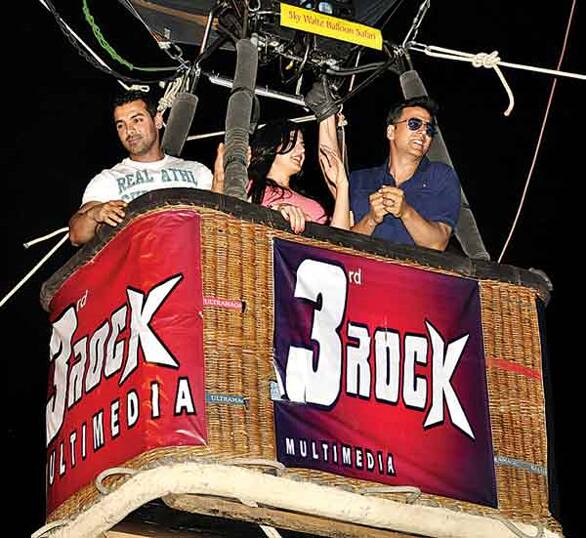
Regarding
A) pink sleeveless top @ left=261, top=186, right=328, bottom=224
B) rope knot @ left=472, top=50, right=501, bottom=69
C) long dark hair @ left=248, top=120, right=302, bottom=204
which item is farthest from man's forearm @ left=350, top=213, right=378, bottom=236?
rope knot @ left=472, top=50, right=501, bottom=69

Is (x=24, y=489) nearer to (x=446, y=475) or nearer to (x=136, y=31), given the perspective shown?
(x=136, y=31)

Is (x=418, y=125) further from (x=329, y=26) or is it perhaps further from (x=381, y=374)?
(x=381, y=374)

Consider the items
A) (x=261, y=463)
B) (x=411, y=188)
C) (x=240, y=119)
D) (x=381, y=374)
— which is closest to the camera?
(x=261, y=463)

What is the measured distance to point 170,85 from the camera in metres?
4.90

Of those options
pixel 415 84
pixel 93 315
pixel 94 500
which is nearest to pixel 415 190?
pixel 415 84

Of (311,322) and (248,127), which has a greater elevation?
(248,127)

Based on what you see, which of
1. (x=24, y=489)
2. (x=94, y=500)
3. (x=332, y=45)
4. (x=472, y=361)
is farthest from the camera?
(x=24, y=489)

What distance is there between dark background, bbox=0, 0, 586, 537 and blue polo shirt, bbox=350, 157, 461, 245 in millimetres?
1811

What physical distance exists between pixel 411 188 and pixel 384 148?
90.8 inches

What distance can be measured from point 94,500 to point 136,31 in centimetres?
289

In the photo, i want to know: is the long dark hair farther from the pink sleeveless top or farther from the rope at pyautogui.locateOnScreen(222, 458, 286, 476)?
the rope at pyautogui.locateOnScreen(222, 458, 286, 476)

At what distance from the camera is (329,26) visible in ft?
14.8

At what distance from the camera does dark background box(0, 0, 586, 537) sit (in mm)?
6512

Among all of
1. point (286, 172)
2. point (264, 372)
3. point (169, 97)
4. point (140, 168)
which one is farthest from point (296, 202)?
point (264, 372)
